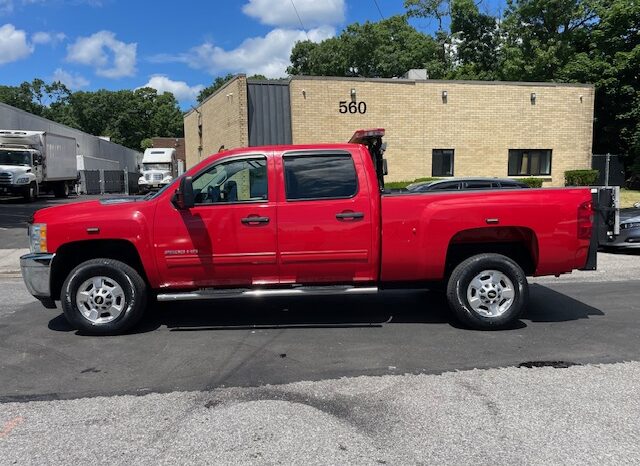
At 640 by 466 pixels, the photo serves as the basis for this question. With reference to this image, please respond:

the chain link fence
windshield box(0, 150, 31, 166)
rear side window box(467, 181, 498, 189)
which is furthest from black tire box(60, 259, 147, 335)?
the chain link fence

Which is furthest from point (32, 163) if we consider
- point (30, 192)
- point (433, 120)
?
point (433, 120)

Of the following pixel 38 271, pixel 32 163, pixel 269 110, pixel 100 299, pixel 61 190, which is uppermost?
pixel 269 110

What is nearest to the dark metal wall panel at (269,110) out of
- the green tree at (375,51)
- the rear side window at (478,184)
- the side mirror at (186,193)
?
the rear side window at (478,184)

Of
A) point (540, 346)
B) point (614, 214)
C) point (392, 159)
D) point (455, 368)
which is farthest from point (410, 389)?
point (392, 159)

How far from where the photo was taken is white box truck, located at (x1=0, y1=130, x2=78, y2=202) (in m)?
26.5

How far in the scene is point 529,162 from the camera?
2136cm

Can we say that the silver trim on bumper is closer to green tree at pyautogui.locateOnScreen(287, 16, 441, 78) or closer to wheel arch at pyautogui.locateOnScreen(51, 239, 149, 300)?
wheel arch at pyautogui.locateOnScreen(51, 239, 149, 300)

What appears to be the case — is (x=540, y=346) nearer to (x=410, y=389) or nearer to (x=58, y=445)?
(x=410, y=389)

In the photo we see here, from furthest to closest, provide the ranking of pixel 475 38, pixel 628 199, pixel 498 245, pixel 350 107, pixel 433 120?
pixel 475 38 → pixel 628 199 → pixel 433 120 → pixel 350 107 → pixel 498 245

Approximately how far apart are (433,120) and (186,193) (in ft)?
54.1

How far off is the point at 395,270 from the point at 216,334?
81.2 inches

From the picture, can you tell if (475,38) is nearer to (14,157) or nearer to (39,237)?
(14,157)

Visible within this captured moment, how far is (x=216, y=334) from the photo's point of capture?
5.77 metres

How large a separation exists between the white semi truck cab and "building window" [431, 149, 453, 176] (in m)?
24.6
